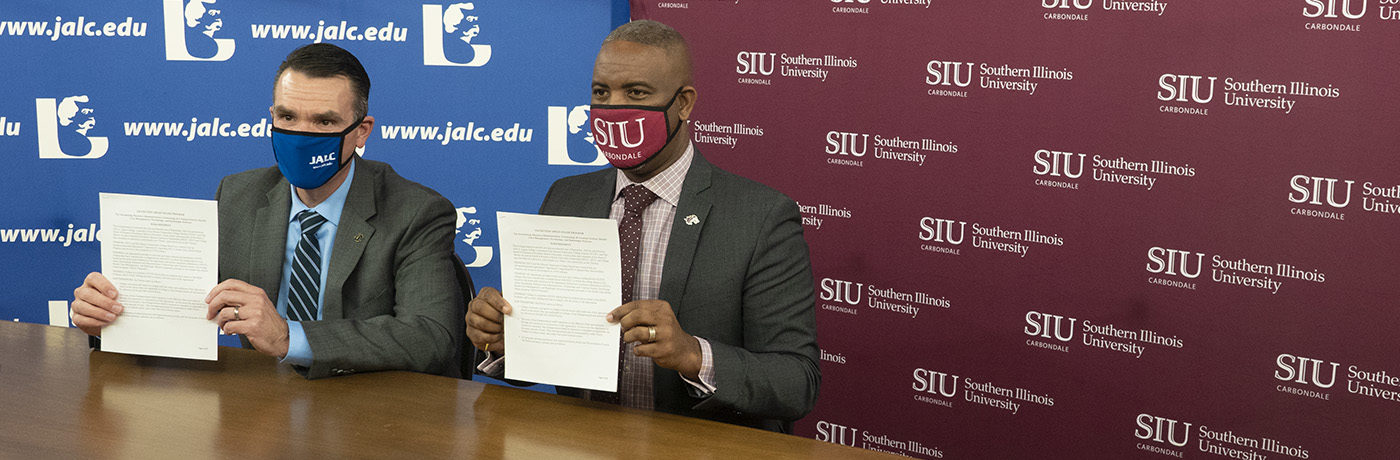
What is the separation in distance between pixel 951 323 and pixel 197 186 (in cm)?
280

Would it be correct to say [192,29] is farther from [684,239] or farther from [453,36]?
[684,239]

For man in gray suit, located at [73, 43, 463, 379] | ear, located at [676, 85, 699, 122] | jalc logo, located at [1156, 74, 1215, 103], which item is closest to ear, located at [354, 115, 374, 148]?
man in gray suit, located at [73, 43, 463, 379]

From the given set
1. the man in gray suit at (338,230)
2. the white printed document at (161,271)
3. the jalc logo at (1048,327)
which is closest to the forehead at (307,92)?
the man in gray suit at (338,230)

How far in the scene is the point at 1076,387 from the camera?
12.1 ft

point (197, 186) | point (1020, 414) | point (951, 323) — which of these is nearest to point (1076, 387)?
point (1020, 414)

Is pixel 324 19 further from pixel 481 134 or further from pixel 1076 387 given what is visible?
pixel 1076 387

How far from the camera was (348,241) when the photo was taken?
2520 mm

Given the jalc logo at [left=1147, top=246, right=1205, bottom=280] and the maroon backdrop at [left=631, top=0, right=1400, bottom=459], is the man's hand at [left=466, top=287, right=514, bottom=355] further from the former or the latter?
the jalc logo at [left=1147, top=246, right=1205, bottom=280]

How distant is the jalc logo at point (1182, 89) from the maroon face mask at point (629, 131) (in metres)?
1.81

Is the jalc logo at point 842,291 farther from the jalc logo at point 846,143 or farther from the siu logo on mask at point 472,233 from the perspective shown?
the siu logo on mask at point 472,233

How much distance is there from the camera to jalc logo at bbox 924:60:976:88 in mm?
3744

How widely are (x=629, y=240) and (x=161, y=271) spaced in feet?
3.02

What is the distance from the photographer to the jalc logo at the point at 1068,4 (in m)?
3.52

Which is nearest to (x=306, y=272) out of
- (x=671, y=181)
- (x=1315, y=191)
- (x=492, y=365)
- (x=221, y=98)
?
(x=492, y=365)
